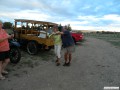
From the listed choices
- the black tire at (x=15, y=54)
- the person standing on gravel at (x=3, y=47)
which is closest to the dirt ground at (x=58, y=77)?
the black tire at (x=15, y=54)

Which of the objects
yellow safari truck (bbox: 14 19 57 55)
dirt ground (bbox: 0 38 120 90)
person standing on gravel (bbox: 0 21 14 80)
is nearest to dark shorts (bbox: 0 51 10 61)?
person standing on gravel (bbox: 0 21 14 80)

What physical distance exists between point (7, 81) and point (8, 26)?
7650mm

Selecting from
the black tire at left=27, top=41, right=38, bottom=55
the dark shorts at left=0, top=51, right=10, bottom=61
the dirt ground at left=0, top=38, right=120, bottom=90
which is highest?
the dark shorts at left=0, top=51, right=10, bottom=61

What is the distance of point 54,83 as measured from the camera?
7.82 m

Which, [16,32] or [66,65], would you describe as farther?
[16,32]

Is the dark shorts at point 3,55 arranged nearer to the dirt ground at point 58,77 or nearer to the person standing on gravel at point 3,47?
the person standing on gravel at point 3,47

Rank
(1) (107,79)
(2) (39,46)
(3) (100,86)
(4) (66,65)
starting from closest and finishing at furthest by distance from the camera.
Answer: (3) (100,86) < (1) (107,79) < (4) (66,65) < (2) (39,46)

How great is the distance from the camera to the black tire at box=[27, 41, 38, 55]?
1411 centimetres

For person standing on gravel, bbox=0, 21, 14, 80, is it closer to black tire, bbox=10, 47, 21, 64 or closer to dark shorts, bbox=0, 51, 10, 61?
dark shorts, bbox=0, 51, 10, 61

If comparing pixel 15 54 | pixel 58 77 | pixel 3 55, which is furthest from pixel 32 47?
pixel 3 55

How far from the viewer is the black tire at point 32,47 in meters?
14.1

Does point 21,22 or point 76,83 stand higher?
point 21,22

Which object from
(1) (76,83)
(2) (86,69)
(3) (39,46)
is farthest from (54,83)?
(3) (39,46)

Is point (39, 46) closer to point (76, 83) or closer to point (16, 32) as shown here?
point (16, 32)
